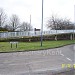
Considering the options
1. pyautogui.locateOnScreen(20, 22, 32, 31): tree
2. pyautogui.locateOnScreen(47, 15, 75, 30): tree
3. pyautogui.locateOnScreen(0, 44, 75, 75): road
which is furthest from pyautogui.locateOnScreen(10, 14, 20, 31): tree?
pyautogui.locateOnScreen(0, 44, 75, 75): road

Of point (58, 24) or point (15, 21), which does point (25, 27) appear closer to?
point (15, 21)

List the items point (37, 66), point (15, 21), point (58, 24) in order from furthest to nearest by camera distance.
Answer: point (15, 21) → point (58, 24) → point (37, 66)

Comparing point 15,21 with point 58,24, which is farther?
point 15,21

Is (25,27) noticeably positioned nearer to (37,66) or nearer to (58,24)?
(58,24)

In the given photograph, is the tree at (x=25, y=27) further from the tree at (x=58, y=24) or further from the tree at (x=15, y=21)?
the tree at (x=58, y=24)

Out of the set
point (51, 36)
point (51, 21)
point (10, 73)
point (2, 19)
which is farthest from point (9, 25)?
point (10, 73)

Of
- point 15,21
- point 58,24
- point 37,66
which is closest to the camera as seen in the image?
point 37,66

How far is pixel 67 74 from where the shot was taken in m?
9.36

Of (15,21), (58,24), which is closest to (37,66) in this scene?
(58,24)

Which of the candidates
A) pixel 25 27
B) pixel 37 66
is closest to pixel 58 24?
pixel 25 27

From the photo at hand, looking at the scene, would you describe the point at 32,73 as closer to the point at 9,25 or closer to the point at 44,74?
the point at 44,74

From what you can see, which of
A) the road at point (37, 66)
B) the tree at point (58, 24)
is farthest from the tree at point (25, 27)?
the road at point (37, 66)

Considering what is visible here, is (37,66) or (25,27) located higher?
(25,27)

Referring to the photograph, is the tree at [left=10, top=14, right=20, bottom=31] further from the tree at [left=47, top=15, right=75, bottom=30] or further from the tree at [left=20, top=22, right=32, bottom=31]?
the tree at [left=47, top=15, right=75, bottom=30]
